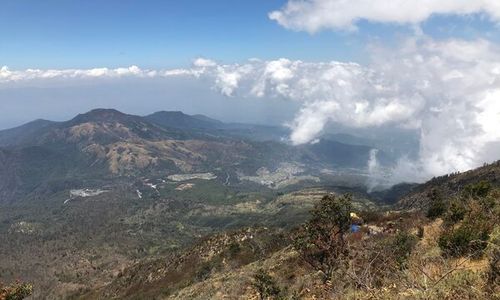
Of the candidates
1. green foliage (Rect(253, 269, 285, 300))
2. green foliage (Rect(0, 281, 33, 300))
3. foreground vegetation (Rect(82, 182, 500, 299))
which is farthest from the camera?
green foliage (Rect(253, 269, 285, 300))

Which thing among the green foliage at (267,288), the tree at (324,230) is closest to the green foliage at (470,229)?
the tree at (324,230)

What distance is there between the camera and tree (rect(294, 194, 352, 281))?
35.0 meters

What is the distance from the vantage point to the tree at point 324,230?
3500 cm

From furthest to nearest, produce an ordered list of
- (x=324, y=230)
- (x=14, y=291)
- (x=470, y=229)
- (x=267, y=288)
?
(x=267, y=288), (x=324, y=230), (x=14, y=291), (x=470, y=229)

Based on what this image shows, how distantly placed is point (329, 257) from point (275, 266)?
24230mm

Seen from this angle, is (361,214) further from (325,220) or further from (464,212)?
(464,212)

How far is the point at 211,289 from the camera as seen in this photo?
57688 millimetres

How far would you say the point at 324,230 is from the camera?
Answer: 35.7 metres

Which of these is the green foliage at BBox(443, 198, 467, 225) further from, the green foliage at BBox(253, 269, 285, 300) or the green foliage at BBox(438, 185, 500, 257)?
the green foliage at BBox(253, 269, 285, 300)

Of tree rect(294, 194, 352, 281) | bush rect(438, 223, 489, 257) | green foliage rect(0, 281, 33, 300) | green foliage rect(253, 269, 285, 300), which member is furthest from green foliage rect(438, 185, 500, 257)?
green foliage rect(0, 281, 33, 300)

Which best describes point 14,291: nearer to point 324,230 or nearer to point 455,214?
point 324,230

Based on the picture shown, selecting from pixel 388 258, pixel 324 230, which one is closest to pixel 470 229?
pixel 388 258

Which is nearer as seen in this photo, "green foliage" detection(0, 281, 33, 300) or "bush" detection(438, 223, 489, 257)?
"bush" detection(438, 223, 489, 257)

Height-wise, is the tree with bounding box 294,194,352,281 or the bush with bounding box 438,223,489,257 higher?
the bush with bounding box 438,223,489,257
